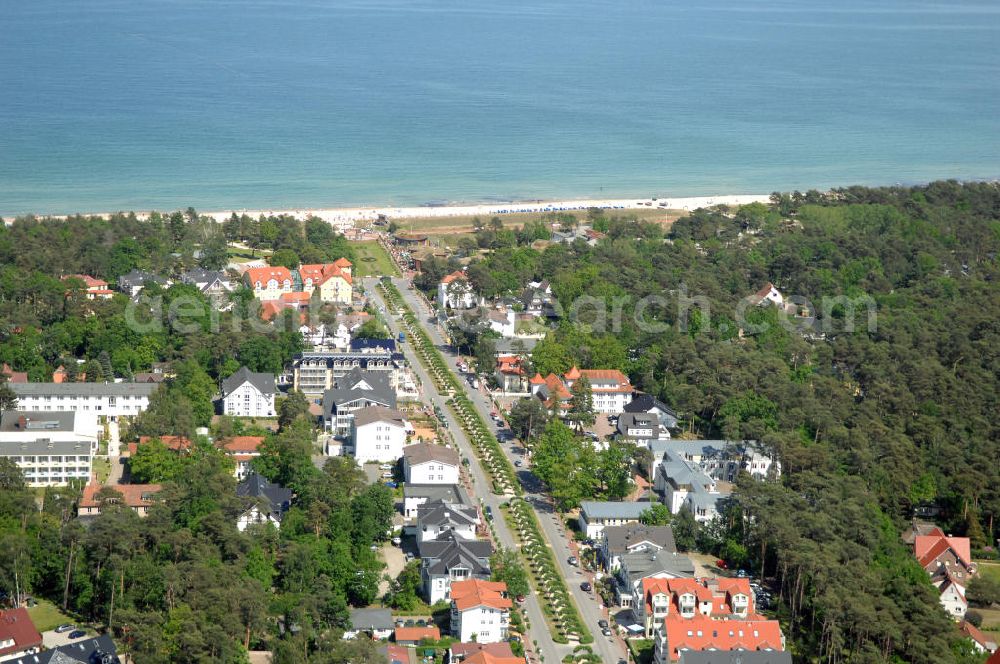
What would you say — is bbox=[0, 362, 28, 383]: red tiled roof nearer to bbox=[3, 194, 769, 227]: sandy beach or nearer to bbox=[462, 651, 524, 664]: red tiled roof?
bbox=[462, 651, 524, 664]: red tiled roof

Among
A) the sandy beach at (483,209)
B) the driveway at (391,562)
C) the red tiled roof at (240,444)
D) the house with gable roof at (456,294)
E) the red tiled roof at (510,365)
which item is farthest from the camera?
the sandy beach at (483,209)

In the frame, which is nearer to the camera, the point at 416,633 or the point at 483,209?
the point at 416,633

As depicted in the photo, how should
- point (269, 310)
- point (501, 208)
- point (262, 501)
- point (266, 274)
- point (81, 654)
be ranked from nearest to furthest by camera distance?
point (81, 654) → point (262, 501) → point (269, 310) → point (266, 274) → point (501, 208)

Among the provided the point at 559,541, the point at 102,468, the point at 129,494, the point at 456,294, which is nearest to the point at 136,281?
the point at 456,294

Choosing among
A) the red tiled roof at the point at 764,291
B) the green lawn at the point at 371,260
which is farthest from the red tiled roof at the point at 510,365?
the red tiled roof at the point at 764,291

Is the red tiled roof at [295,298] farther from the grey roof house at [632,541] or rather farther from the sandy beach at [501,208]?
the grey roof house at [632,541]

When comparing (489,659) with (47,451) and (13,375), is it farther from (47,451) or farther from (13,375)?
(13,375)
